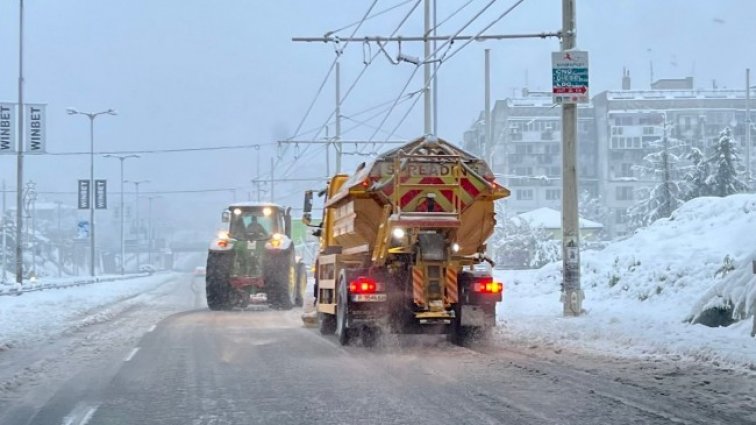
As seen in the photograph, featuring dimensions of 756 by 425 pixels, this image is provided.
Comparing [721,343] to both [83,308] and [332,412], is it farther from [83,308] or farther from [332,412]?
[83,308]

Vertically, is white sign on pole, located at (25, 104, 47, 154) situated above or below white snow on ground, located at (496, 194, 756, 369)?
above

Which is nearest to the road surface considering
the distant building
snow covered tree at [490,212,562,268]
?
snow covered tree at [490,212,562,268]

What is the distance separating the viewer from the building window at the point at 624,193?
77375mm

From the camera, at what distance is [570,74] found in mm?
Answer: 17594

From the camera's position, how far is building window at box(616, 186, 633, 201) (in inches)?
3046

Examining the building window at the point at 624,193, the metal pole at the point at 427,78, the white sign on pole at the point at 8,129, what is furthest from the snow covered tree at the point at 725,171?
the white sign on pole at the point at 8,129

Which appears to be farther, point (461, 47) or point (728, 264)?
point (461, 47)

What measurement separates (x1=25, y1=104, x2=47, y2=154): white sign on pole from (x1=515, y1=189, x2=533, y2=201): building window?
51686 millimetres

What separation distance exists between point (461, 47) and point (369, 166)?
7985 millimetres

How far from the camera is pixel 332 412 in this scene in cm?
845

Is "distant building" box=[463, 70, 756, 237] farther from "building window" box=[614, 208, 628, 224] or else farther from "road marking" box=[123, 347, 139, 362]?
"road marking" box=[123, 347, 139, 362]

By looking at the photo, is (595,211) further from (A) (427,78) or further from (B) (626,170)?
(A) (427,78)

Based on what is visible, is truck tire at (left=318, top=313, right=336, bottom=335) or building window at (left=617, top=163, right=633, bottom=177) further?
building window at (left=617, top=163, right=633, bottom=177)

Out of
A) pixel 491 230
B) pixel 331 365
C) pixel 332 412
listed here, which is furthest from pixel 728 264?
pixel 332 412
